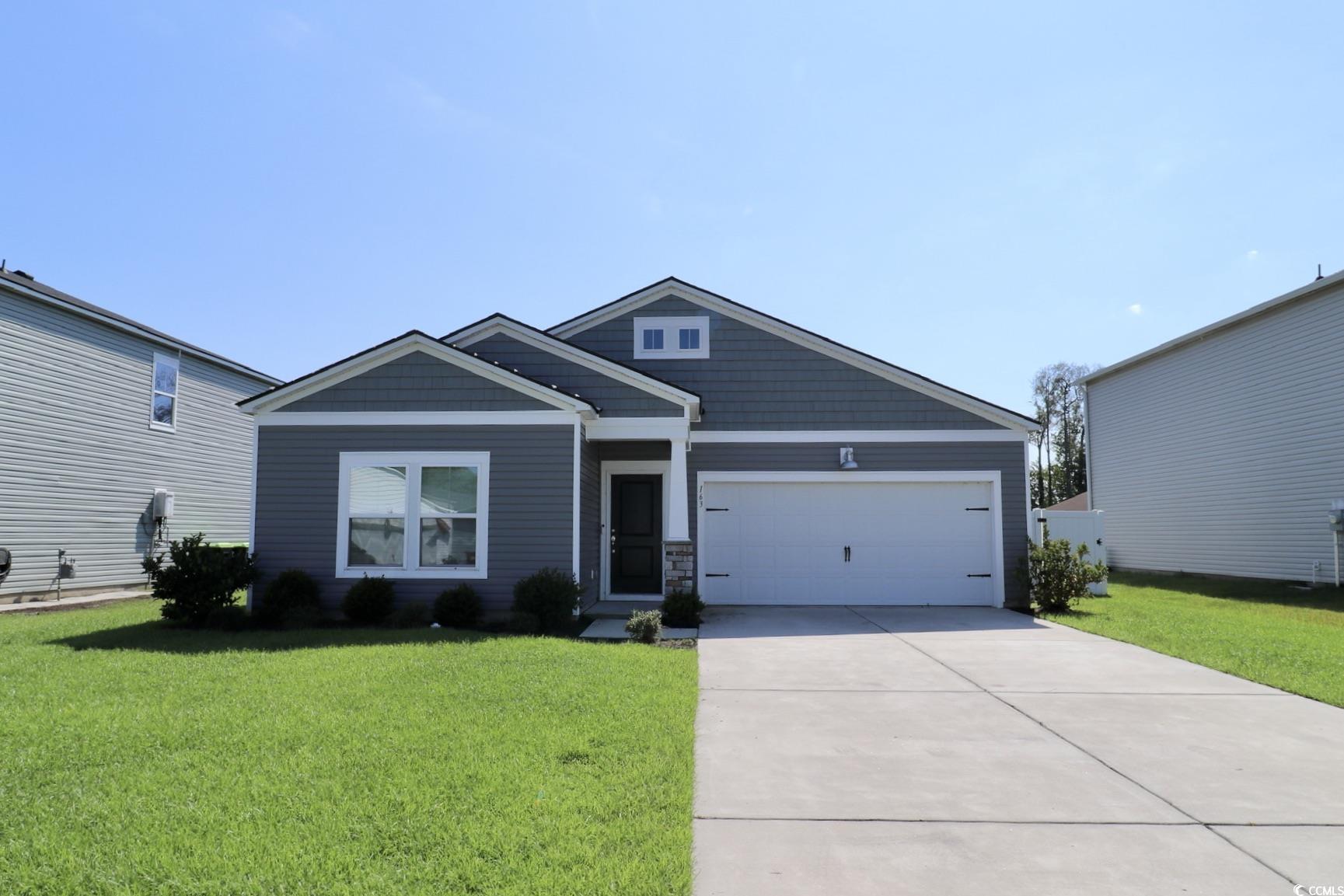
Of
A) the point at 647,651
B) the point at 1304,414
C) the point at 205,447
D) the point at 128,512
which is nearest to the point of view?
the point at 647,651

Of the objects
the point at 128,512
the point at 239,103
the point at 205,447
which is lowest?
the point at 128,512

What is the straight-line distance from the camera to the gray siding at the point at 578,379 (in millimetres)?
11203

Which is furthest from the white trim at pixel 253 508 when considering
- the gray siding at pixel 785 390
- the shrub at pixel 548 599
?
the gray siding at pixel 785 390

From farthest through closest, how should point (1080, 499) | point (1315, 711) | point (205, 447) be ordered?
point (1080, 499), point (205, 447), point (1315, 711)

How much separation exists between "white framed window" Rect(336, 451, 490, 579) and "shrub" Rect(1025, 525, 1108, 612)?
8.62 metres

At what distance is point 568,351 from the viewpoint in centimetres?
1151

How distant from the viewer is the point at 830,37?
9289mm

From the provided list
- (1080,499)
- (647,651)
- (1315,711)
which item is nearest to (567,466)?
(647,651)

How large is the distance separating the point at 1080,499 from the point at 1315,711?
27394 mm

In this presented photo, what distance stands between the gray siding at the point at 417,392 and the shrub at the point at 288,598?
226 cm

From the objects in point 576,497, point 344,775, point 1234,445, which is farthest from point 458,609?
point 1234,445

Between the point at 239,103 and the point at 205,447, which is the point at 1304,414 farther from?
the point at 205,447

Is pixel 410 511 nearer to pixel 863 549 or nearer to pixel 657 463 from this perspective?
pixel 657 463

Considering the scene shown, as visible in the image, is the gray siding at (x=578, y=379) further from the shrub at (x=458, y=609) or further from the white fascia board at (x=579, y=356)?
the shrub at (x=458, y=609)
